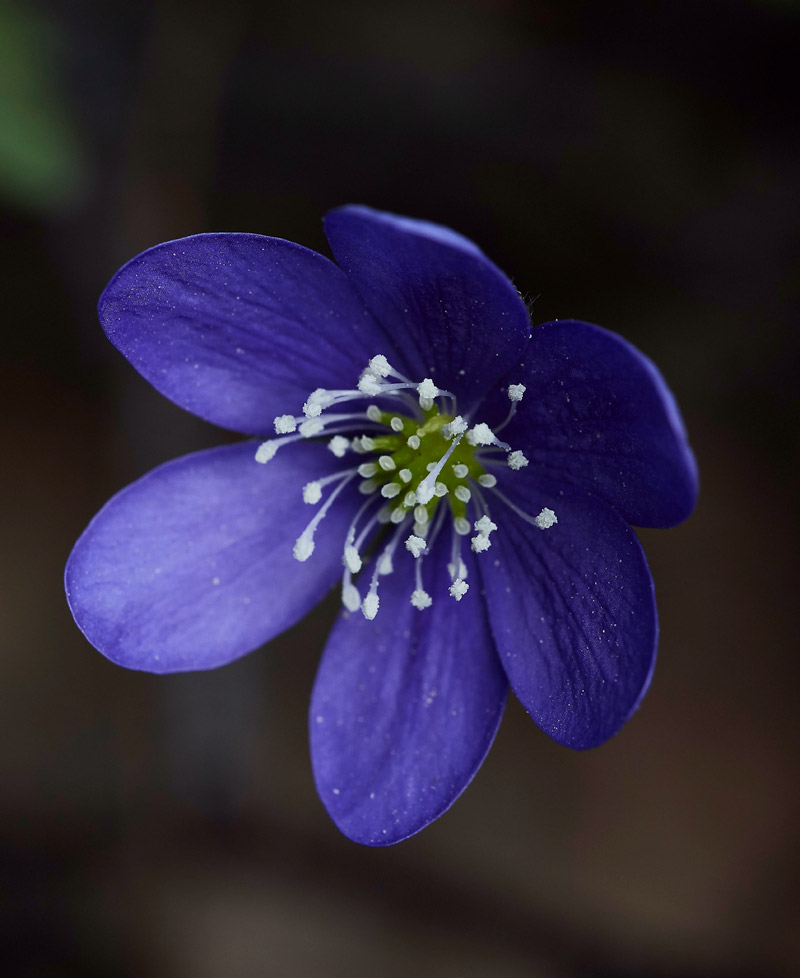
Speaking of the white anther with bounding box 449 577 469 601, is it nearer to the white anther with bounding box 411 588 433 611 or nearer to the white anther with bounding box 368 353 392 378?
the white anther with bounding box 411 588 433 611

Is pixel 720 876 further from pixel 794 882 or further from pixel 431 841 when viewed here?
Result: pixel 431 841

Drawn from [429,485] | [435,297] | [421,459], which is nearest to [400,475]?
[421,459]

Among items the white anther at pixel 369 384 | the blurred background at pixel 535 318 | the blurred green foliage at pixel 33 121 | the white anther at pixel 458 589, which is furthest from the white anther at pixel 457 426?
the blurred green foliage at pixel 33 121

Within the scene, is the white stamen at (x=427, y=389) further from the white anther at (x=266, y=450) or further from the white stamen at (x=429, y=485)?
the white anther at (x=266, y=450)

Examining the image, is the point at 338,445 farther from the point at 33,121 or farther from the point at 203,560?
the point at 33,121

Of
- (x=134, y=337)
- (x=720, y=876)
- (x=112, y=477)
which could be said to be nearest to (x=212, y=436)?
(x=112, y=477)

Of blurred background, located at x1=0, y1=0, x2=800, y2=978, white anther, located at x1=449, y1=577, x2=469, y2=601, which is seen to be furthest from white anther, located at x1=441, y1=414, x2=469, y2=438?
blurred background, located at x1=0, y1=0, x2=800, y2=978

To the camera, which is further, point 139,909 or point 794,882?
point 139,909
